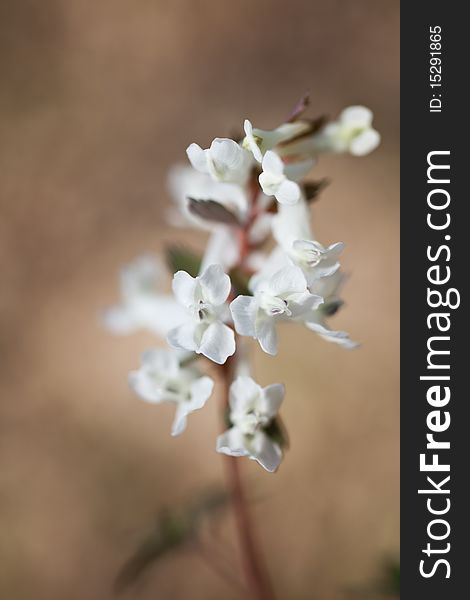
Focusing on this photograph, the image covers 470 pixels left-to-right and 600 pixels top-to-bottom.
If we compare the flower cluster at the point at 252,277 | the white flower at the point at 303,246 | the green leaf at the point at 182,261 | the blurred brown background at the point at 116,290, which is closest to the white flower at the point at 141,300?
the flower cluster at the point at 252,277

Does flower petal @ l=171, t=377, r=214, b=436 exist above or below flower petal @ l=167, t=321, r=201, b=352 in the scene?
below

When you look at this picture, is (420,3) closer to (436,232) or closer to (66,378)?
(436,232)

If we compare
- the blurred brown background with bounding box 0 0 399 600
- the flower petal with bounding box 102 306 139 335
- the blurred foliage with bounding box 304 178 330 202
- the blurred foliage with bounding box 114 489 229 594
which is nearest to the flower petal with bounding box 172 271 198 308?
the blurred foliage with bounding box 304 178 330 202

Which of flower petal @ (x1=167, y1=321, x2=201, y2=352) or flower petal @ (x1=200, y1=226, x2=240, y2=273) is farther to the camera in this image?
flower petal @ (x1=200, y1=226, x2=240, y2=273)

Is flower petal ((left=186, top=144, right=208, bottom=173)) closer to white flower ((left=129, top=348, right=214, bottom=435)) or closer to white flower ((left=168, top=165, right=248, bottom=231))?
white flower ((left=168, top=165, right=248, bottom=231))

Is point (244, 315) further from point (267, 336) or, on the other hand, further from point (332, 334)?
point (332, 334)

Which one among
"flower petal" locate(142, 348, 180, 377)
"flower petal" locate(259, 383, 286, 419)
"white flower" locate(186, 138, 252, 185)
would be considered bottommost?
"flower petal" locate(259, 383, 286, 419)

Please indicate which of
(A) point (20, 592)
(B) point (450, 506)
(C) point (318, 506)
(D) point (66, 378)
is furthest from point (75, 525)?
(B) point (450, 506)
